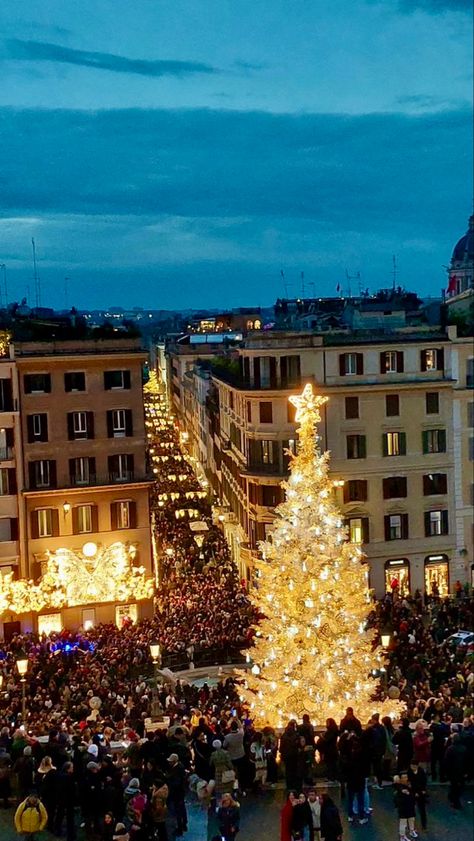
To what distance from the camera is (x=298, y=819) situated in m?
10.3

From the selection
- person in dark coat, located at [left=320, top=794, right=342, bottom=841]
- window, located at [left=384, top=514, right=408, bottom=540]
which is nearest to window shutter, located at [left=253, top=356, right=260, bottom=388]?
window, located at [left=384, top=514, right=408, bottom=540]

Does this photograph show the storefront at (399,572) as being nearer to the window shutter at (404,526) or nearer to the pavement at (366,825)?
the window shutter at (404,526)

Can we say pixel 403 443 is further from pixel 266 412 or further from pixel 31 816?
pixel 31 816

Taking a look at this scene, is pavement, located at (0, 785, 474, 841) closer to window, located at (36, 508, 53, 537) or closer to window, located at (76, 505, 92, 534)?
window, located at (36, 508, 53, 537)

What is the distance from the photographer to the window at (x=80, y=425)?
28.2 m

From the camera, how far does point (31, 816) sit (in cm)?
1055

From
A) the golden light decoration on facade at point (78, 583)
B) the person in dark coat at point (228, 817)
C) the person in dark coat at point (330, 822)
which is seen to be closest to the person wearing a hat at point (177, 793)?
the person in dark coat at point (228, 817)

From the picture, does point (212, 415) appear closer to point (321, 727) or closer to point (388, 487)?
point (388, 487)

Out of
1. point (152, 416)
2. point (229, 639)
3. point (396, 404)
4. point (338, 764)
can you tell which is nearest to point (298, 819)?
point (338, 764)

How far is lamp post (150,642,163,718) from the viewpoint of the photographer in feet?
52.4

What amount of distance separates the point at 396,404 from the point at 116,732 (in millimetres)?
14731

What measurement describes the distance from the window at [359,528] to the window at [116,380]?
759cm

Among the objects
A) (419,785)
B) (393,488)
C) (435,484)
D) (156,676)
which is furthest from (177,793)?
(393,488)

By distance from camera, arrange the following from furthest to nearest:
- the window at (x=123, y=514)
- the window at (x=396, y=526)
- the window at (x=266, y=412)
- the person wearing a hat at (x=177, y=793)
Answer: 1. the window at (x=266, y=412)
2. the window at (x=123, y=514)
3. the window at (x=396, y=526)
4. the person wearing a hat at (x=177, y=793)
